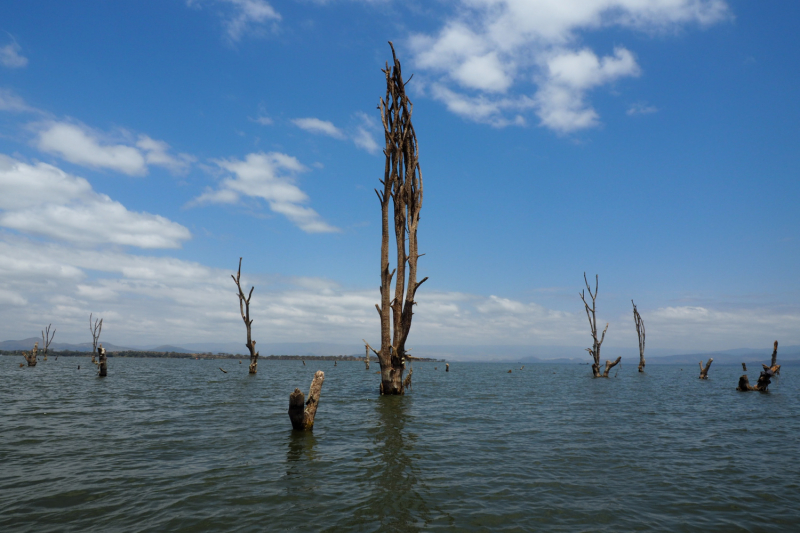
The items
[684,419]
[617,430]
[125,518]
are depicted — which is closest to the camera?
[125,518]

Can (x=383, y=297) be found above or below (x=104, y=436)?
above

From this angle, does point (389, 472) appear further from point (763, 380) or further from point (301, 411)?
point (763, 380)

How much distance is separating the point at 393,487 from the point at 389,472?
98cm

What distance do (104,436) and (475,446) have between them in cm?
1073

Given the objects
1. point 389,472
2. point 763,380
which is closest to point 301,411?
point 389,472

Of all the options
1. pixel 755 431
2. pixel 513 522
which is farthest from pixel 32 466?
pixel 755 431

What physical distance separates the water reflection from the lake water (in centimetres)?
4

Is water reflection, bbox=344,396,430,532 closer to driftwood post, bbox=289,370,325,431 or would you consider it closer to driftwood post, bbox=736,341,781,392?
driftwood post, bbox=289,370,325,431

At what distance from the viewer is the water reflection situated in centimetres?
641

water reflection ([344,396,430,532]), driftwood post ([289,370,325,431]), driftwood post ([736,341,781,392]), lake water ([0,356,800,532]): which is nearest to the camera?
water reflection ([344,396,430,532])

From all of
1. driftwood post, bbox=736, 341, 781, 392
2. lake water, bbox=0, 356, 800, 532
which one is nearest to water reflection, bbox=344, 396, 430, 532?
lake water, bbox=0, 356, 800, 532

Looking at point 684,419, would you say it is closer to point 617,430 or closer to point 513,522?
point 617,430

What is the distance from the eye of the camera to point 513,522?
6.46 meters

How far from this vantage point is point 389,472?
8.96 meters
